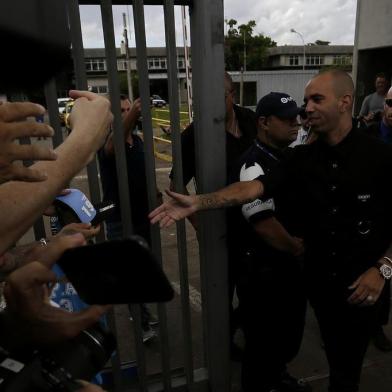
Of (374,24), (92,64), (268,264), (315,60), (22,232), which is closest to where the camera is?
(22,232)

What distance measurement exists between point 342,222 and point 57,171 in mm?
1507

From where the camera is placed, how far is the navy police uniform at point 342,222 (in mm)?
2082

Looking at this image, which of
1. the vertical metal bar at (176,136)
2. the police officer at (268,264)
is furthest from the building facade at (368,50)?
the vertical metal bar at (176,136)

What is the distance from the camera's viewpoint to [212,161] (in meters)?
2.11

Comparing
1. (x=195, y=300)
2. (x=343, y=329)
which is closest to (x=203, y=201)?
(x=343, y=329)

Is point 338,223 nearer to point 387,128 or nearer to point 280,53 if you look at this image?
point 387,128

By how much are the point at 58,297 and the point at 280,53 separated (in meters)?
69.2

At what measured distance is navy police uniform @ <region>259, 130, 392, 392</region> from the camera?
2082 millimetres

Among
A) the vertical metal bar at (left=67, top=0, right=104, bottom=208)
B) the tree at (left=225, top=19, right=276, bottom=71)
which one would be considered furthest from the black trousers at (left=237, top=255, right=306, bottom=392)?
the tree at (left=225, top=19, right=276, bottom=71)

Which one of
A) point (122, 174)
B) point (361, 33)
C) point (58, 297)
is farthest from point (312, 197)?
point (361, 33)

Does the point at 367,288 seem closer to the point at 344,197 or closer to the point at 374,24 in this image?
the point at 344,197

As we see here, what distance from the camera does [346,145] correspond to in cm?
212

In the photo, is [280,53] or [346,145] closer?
[346,145]

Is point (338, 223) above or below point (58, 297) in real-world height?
above
